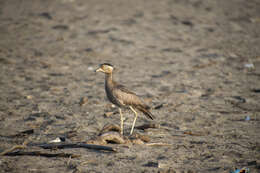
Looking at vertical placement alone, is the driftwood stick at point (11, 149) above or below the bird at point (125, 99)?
below

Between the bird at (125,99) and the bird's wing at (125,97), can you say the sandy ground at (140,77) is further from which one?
the bird's wing at (125,97)

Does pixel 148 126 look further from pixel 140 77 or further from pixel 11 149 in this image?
pixel 140 77

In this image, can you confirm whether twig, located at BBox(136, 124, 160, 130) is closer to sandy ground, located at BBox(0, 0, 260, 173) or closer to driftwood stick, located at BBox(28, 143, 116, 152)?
sandy ground, located at BBox(0, 0, 260, 173)

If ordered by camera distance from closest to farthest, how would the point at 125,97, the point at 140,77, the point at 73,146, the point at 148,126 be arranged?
the point at 73,146, the point at 125,97, the point at 148,126, the point at 140,77

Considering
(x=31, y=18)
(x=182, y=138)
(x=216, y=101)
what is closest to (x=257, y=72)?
(x=216, y=101)

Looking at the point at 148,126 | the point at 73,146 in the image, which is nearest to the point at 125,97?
the point at 148,126

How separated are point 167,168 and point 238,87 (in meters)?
4.05

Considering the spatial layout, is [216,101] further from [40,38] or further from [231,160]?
[40,38]

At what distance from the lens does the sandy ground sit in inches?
195

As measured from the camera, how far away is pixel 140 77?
866 cm

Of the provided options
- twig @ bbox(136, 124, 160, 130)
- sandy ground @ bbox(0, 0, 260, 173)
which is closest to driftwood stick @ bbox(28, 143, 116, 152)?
sandy ground @ bbox(0, 0, 260, 173)

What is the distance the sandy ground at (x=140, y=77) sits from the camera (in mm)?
4941

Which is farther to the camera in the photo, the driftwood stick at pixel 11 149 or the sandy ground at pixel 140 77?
the sandy ground at pixel 140 77

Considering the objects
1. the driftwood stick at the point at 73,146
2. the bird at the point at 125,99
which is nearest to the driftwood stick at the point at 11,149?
the driftwood stick at the point at 73,146
